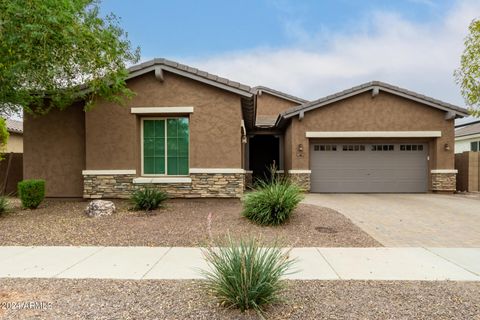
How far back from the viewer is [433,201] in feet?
39.8

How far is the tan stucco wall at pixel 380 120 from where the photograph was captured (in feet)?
47.6

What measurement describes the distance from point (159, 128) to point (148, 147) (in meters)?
0.81

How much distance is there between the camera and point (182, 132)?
1142cm

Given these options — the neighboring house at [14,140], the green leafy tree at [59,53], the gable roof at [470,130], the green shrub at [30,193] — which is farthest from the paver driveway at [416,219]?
the neighboring house at [14,140]

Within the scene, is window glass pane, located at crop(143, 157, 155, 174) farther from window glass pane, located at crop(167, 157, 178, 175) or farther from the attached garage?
the attached garage

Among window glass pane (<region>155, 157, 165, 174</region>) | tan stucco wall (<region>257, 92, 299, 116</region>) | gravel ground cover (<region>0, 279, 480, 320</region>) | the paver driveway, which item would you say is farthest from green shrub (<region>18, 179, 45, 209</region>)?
tan stucco wall (<region>257, 92, 299, 116</region>)

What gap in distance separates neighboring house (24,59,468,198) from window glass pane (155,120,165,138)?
0.04 metres

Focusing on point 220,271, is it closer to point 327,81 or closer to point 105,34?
point 105,34

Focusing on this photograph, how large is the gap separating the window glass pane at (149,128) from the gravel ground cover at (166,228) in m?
3.06

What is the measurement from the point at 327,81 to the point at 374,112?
17031 millimetres

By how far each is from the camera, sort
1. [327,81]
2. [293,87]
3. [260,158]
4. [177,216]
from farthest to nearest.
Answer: [293,87] < [327,81] < [260,158] < [177,216]

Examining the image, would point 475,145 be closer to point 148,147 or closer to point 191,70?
point 191,70

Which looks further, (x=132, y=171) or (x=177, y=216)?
(x=132, y=171)

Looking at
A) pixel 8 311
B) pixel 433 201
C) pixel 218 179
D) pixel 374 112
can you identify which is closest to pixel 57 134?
pixel 218 179
